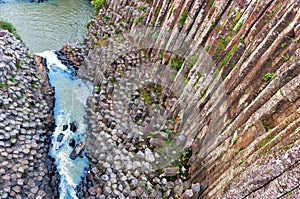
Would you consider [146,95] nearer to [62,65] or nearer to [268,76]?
[268,76]

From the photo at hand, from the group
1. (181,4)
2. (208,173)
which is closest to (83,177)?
(208,173)

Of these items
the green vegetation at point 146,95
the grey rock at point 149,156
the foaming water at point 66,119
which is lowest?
the foaming water at point 66,119

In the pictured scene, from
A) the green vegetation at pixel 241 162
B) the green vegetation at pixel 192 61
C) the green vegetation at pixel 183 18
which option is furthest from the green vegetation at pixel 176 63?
the green vegetation at pixel 241 162

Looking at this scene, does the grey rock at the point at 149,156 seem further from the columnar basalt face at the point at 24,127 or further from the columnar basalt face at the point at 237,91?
the columnar basalt face at the point at 24,127

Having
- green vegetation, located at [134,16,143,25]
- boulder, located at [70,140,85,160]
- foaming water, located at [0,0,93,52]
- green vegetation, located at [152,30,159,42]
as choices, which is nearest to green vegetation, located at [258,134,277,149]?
boulder, located at [70,140,85,160]

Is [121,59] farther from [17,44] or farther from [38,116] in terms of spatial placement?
[17,44]

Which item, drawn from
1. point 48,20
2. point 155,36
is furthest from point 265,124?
point 48,20
